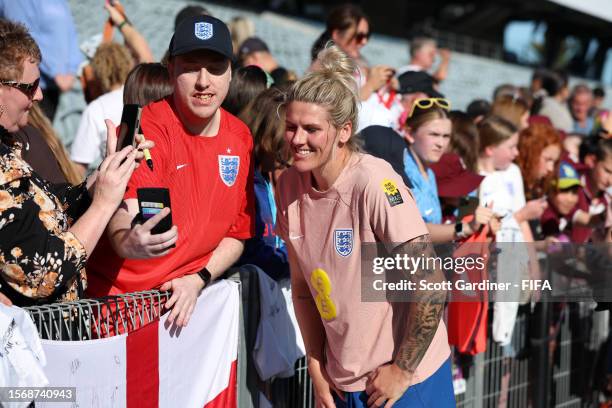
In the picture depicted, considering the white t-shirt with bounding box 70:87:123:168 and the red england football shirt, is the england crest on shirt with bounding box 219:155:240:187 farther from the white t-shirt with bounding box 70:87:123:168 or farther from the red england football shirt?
the white t-shirt with bounding box 70:87:123:168

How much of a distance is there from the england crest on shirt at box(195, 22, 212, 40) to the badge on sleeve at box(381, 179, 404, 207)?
0.95m

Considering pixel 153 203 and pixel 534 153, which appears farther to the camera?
pixel 534 153

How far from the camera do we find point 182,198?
11.9 ft

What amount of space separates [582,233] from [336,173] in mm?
3698

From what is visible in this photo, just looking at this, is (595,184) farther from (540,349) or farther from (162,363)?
(162,363)

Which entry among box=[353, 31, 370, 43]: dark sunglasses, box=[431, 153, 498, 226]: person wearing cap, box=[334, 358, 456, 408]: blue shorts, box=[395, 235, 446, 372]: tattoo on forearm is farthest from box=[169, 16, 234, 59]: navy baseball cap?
box=[353, 31, 370, 43]: dark sunglasses

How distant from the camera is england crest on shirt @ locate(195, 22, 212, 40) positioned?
3.57 meters

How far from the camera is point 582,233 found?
658 centimetres

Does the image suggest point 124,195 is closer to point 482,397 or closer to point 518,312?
point 482,397

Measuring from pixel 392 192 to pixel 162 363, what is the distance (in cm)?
112

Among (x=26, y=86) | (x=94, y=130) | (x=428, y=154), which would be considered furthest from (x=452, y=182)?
(x=26, y=86)

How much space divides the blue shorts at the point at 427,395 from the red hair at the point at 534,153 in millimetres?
3462

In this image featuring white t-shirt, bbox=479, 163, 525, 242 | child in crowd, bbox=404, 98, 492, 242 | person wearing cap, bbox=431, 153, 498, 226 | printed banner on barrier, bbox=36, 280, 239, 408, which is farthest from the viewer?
white t-shirt, bbox=479, 163, 525, 242

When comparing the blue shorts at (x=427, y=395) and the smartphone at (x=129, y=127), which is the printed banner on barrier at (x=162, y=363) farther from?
the smartphone at (x=129, y=127)
